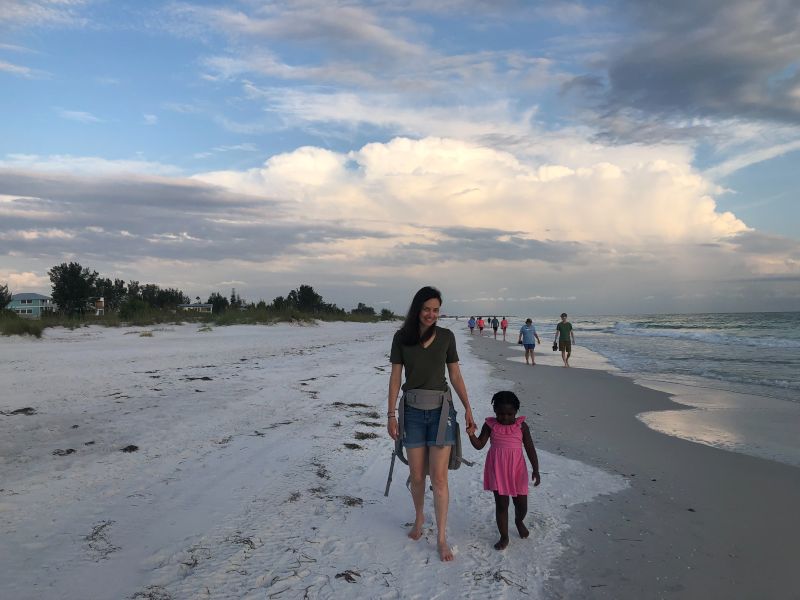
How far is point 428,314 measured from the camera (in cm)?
414

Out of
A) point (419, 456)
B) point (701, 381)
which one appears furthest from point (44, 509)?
point (701, 381)

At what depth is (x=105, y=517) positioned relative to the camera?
4488mm

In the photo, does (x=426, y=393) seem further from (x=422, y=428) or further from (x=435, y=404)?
(x=422, y=428)

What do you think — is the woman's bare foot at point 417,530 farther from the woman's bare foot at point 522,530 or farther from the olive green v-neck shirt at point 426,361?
the olive green v-neck shirt at point 426,361

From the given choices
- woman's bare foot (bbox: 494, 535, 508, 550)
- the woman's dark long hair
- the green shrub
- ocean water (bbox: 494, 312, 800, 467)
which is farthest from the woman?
the green shrub

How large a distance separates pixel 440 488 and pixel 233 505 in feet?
6.31

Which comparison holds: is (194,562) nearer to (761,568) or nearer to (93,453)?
(93,453)

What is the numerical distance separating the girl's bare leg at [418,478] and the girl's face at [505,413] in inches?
24.4

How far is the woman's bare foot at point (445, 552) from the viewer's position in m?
3.99

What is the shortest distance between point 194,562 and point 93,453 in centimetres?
326

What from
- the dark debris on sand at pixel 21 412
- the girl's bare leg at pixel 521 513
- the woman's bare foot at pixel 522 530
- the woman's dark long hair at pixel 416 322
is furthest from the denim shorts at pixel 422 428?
the dark debris on sand at pixel 21 412

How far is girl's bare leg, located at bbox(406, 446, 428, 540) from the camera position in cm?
419

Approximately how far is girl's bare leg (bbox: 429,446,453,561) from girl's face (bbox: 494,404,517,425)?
0.46 metres

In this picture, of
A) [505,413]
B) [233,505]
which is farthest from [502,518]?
[233,505]
